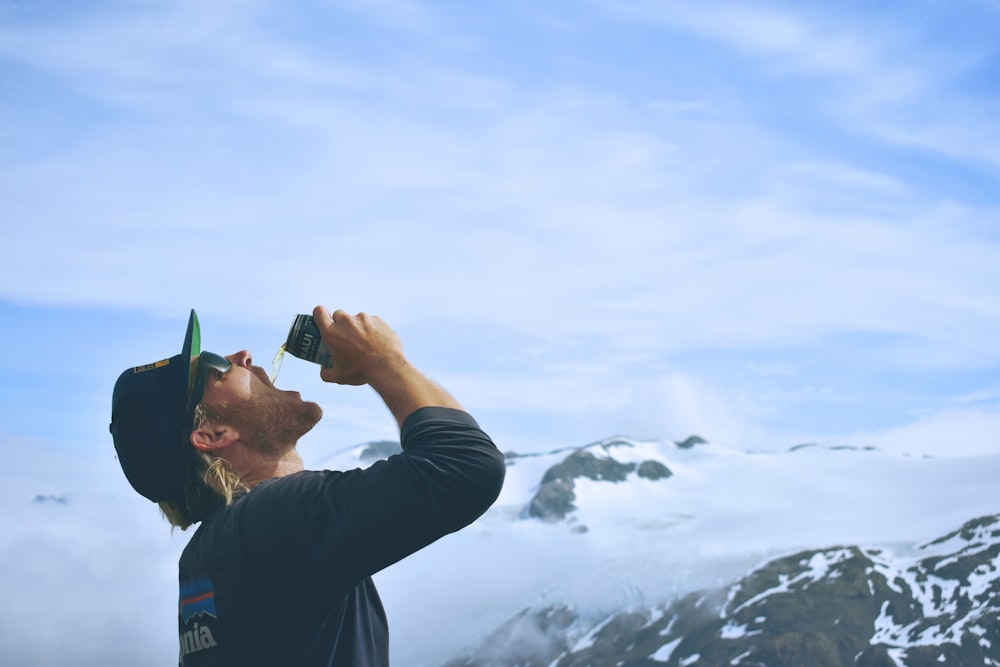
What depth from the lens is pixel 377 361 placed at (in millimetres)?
5117

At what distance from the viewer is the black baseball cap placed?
19.0ft

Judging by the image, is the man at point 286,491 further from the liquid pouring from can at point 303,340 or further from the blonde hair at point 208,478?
the liquid pouring from can at point 303,340

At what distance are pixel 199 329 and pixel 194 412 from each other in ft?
1.50

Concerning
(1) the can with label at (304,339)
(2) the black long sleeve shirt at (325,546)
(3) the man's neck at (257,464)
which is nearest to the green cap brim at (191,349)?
(3) the man's neck at (257,464)

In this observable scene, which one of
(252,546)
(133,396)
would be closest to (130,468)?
(133,396)

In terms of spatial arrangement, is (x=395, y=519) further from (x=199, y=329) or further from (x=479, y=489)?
(x=199, y=329)

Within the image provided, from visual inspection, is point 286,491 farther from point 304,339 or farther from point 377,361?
point 304,339

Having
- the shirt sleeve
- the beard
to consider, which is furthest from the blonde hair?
the shirt sleeve

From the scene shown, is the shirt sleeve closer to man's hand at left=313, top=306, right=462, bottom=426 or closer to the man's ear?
man's hand at left=313, top=306, right=462, bottom=426

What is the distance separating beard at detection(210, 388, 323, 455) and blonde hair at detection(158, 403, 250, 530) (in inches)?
4.5

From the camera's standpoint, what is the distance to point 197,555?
530 centimetres

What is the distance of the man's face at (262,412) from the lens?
5.68 m

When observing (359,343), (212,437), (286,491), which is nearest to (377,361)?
(359,343)

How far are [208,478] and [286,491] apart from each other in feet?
2.44
